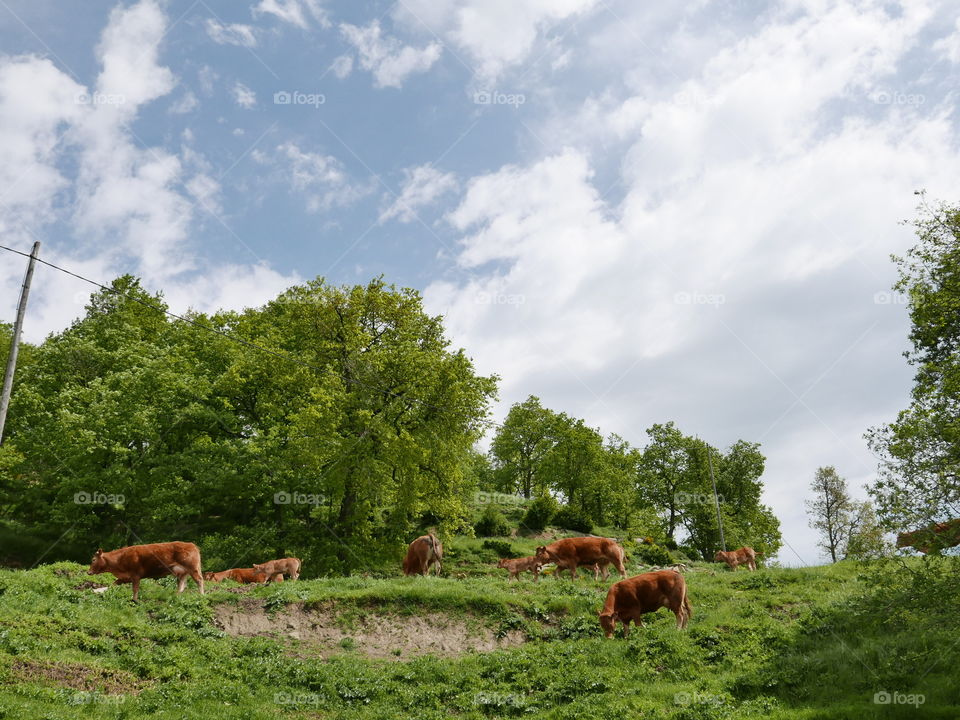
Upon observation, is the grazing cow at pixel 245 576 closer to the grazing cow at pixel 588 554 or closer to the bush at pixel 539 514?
Result: the grazing cow at pixel 588 554

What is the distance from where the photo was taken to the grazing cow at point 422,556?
2647 centimetres

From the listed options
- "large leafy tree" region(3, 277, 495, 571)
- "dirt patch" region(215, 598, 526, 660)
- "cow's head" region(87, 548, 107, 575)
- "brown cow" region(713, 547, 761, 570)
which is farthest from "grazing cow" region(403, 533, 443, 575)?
"brown cow" region(713, 547, 761, 570)

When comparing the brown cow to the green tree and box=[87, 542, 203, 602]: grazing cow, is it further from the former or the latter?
the green tree

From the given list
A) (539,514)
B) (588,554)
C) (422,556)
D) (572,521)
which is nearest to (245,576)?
(422,556)

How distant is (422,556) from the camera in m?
26.5

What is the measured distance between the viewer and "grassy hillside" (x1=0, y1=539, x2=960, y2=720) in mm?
12367

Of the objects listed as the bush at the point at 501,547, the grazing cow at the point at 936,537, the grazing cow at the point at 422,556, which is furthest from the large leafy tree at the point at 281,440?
the grazing cow at the point at 936,537

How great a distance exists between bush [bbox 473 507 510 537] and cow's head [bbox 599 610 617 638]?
2905 centimetres

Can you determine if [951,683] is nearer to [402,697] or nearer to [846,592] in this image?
[846,592]

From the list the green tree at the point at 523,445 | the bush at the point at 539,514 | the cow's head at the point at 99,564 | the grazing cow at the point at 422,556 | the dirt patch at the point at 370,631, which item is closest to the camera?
the dirt patch at the point at 370,631

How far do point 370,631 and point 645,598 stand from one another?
8.36 meters

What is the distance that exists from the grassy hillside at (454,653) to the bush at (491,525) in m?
25.0

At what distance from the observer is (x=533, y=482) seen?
68.4 meters

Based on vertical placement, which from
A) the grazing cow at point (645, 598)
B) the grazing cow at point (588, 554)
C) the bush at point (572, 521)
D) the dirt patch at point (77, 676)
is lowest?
the dirt patch at point (77, 676)
